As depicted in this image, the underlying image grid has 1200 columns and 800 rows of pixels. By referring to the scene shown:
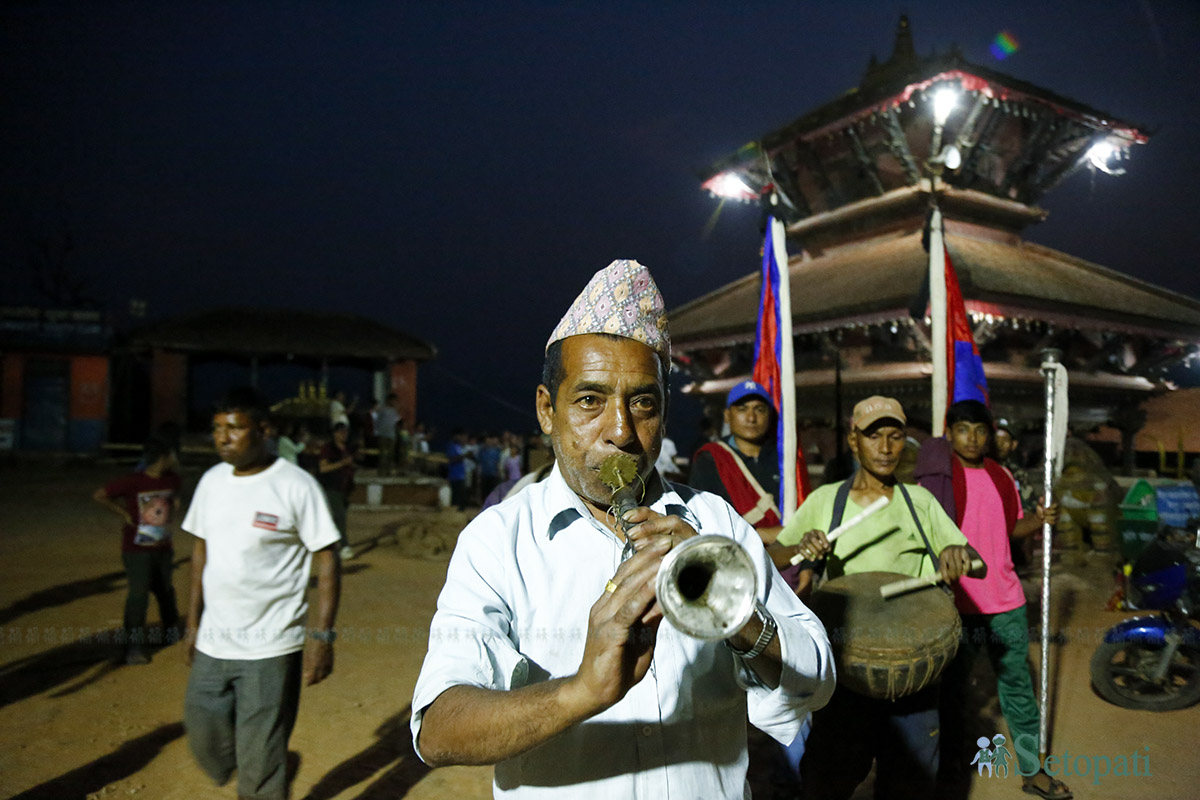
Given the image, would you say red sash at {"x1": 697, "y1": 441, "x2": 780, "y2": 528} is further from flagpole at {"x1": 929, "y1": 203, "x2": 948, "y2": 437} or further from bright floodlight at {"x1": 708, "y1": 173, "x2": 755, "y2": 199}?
bright floodlight at {"x1": 708, "y1": 173, "x2": 755, "y2": 199}

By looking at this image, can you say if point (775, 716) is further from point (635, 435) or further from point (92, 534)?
point (92, 534)

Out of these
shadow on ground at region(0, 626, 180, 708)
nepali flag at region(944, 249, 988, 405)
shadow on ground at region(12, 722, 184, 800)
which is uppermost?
nepali flag at region(944, 249, 988, 405)

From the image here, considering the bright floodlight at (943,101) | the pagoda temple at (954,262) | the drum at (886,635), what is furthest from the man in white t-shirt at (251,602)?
the bright floodlight at (943,101)

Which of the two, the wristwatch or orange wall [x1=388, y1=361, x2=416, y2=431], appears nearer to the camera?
the wristwatch

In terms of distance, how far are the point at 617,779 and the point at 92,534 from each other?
589 inches

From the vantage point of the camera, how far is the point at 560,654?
4.94ft

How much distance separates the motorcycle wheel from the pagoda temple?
6.01 metres

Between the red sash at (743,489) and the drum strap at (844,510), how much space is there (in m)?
0.82

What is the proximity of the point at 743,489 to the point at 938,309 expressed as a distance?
8.80ft

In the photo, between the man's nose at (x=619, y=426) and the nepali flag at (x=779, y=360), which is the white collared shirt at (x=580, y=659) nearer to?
the man's nose at (x=619, y=426)

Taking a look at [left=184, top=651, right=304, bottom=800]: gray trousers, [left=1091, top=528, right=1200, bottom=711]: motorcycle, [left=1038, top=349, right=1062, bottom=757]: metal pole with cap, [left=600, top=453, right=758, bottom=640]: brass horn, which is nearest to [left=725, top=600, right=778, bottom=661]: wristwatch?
[left=600, top=453, right=758, bottom=640]: brass horn

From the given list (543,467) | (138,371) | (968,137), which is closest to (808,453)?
(968,137)

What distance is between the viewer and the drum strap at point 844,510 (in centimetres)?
335

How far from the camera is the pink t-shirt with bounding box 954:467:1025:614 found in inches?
153
